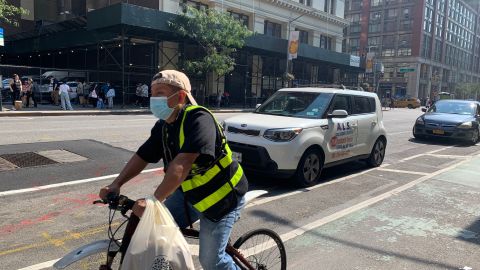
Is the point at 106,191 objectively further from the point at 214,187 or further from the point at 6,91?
the point at 6,91

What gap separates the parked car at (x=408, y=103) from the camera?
56831mm

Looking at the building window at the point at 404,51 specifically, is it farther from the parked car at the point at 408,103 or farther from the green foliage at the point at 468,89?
the parked car at the point at 408,103

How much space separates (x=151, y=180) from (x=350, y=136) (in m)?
3.79

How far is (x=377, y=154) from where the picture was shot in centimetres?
937

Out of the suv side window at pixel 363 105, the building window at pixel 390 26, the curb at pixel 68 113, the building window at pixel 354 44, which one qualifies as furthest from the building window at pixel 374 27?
the suv side window at pixel 363 105

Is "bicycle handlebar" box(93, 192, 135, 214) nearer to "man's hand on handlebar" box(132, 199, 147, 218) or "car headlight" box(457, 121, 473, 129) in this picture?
"man's hand on handlebar" box(132, 199, 147, 218)

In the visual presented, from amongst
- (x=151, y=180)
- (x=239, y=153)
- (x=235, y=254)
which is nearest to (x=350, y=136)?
(x=239, y=153)

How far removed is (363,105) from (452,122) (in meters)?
6.93

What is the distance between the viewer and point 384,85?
3250 inches

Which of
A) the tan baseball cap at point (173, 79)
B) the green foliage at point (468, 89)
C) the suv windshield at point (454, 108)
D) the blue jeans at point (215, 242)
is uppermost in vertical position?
the green foliage at point (468, 89)

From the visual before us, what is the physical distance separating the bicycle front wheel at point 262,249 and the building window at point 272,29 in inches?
1556

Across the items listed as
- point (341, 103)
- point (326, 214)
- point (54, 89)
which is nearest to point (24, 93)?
point (54, 89)

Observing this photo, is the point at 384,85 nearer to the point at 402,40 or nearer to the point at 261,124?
the point at 402,40

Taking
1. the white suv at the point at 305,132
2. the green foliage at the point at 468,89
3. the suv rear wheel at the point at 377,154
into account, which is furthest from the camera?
the green foliage at the point at 468,89
